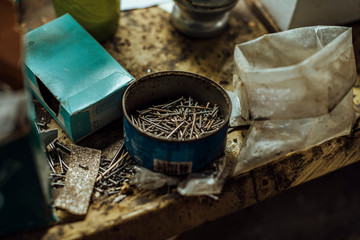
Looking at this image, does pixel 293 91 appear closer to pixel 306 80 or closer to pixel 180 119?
pixel 306 80

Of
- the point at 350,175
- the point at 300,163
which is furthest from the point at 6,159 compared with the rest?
the point at 350,175

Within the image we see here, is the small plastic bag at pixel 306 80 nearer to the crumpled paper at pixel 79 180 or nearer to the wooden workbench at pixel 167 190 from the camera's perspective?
the wooden workbench at pixel 167 190

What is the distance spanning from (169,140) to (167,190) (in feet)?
0.51

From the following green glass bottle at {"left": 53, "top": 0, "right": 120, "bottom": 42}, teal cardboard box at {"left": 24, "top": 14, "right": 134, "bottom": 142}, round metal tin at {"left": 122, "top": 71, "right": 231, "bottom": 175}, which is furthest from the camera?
green glass bottle at {"left": 53, "top": 0, "right": 120, "bottom": 42}

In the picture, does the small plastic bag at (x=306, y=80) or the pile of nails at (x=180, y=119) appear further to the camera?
the pile of nails at (x=180, y=119)

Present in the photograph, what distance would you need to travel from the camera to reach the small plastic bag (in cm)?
91

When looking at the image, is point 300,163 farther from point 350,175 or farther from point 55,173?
point 350,175

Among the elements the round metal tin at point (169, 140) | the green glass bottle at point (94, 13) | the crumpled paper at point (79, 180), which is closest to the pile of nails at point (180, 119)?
the round metal tin at point (169, 140)

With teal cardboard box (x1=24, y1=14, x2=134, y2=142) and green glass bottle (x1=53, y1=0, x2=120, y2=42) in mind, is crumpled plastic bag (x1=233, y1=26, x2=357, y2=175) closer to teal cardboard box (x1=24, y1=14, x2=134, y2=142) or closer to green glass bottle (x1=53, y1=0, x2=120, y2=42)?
teal cardboard box (x1=24, y1=14, x2=134, y2=142)

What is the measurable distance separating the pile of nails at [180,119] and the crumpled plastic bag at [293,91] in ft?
0.32

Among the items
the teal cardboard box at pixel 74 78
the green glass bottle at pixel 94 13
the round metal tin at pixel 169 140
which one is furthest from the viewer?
the green glass bottle at pixel 94 13

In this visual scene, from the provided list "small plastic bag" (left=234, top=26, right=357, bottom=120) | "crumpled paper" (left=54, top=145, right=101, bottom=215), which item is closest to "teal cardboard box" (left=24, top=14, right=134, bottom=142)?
"crumpled paper" (left=54, top=145, right=101, bottom=215)

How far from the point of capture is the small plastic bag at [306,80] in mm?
909

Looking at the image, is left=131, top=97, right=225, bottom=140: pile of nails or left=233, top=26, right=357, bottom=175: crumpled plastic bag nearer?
left=233, top=26, right=357, bottom=175: crumpled plastic bag
